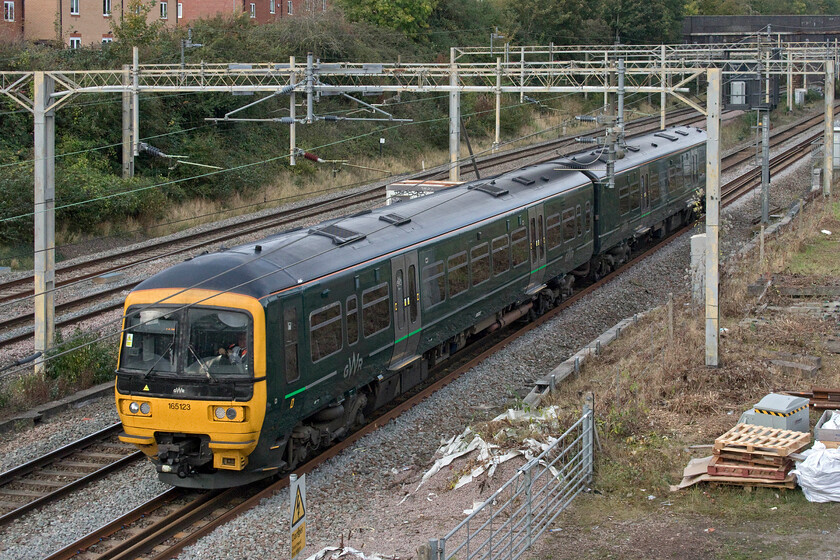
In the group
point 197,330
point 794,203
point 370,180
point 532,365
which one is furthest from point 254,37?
point 197,330

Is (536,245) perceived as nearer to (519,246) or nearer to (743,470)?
(519,246)

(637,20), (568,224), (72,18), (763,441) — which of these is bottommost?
(763,441)

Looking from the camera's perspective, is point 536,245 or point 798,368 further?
point 536,245

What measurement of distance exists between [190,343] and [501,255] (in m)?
7.69

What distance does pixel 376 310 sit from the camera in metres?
13.1

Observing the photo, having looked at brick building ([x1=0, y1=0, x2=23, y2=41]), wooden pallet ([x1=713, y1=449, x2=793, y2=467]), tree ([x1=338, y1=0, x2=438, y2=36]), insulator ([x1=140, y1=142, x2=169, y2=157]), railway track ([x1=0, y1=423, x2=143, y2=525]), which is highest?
tree ([x1=338, y1=0, x2=438, y2=36])

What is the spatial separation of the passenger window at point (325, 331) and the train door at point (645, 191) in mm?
14144

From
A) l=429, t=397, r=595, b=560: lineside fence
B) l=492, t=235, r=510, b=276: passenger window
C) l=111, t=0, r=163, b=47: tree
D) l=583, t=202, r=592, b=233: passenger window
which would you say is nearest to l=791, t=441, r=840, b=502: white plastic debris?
l=429, t=397, r=595, b=560: lineside fence

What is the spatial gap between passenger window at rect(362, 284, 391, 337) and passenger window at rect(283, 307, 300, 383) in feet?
5.55

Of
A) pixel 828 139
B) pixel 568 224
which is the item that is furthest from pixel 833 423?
pixel 828 139

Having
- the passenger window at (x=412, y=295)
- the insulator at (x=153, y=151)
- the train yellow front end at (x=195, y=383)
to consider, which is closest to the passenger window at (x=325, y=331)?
the train yellow front end at (x=195, y=383)

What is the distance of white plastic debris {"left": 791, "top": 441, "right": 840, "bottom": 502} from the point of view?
9219mm

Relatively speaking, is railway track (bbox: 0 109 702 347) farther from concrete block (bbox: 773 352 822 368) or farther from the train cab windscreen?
concrete block (bbox: 773 352 822 368)

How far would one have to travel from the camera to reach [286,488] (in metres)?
11.5
